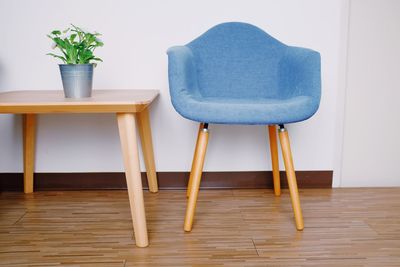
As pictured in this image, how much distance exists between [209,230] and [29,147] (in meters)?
0.86

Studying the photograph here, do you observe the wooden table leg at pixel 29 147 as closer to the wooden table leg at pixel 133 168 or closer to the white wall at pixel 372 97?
the wooden table leg at pixel 133 168

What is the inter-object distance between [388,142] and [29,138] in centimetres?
159

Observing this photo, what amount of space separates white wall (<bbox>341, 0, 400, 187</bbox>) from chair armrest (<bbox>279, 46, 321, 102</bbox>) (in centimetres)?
41

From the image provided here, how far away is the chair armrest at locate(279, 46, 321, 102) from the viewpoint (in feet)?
4.00

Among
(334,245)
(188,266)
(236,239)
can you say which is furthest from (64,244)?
(334,245)

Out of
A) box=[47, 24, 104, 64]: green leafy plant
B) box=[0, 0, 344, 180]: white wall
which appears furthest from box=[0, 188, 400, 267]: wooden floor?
box=[47, 24, 104, 64]: green leafy plant

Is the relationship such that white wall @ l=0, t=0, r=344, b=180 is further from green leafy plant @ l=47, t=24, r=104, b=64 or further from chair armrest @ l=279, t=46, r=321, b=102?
green leafy plant @ l=47, t=24, r=104, b=64

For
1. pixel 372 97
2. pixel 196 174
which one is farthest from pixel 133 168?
pixel 372 97

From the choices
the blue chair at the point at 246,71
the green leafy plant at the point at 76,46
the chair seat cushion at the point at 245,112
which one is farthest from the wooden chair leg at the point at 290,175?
the green leafy plant at the point at 76,46

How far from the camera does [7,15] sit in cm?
159

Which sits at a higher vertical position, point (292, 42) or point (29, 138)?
point (292, 42)

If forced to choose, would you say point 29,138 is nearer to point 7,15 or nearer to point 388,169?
point 7,15

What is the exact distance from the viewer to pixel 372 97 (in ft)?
5.63

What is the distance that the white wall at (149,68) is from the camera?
1.60 metres
